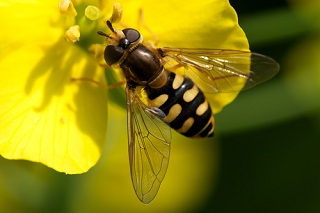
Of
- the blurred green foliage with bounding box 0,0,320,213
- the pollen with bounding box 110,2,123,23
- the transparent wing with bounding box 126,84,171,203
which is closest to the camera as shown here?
the transparent wing with bounding box 126,84,171,203

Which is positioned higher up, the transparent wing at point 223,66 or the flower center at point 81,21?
the flower center at point 81,21

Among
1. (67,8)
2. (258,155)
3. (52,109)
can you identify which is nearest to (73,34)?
(67,8)

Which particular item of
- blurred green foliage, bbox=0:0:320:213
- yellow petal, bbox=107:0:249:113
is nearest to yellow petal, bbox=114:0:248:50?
Answer: yellow petal, bbox=107:0:249:113

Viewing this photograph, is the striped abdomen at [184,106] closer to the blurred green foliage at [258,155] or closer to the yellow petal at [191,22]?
the yellow petal at [191,22]

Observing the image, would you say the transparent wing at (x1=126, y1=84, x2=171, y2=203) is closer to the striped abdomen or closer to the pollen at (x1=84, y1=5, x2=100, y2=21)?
the striped abdomen

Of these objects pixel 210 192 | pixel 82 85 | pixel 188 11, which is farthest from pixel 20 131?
pixel 210 192

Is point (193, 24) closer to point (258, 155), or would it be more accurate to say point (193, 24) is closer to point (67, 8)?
point (67, 8)

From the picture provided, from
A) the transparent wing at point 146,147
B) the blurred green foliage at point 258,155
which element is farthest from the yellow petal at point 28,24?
the blurred green foliage at point 258,155
